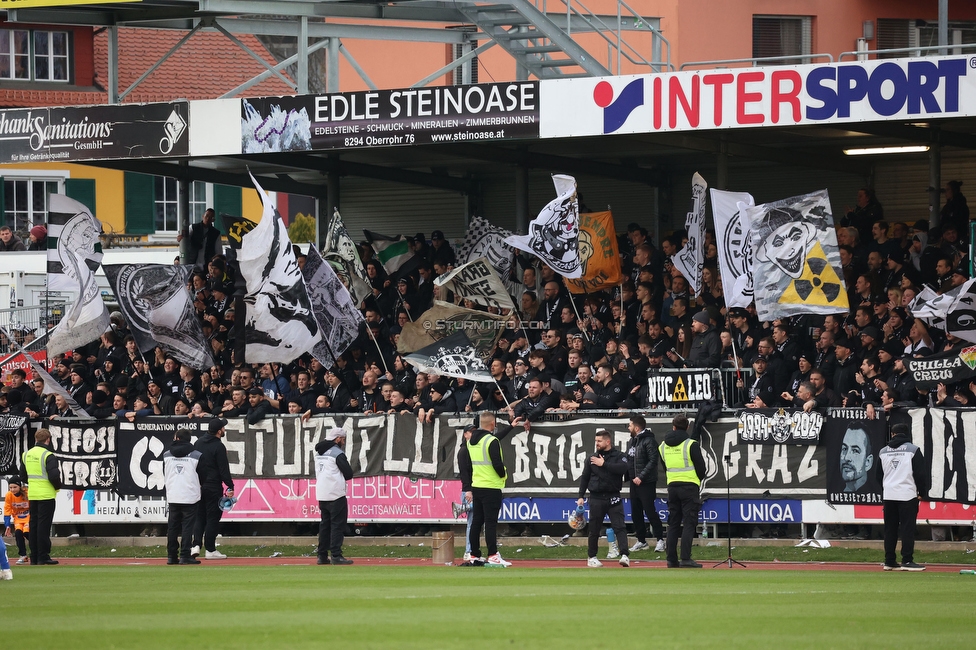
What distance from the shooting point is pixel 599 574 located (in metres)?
18.4

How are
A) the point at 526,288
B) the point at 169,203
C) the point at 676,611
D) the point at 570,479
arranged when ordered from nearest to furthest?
the point at 676,611 → the point at 570,479 → the point at 526,288 → the point at 169,203

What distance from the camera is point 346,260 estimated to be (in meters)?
27.3

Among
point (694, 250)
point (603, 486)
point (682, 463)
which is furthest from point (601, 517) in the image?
point (694, 250)

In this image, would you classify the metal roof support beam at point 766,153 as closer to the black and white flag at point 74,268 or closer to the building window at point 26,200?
the black and white flag at point 74,268

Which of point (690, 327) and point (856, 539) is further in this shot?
point (690, 327)

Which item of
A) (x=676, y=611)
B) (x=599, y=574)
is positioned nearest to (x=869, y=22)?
(x=599, y=574)

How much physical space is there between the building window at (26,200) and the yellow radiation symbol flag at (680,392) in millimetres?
31901

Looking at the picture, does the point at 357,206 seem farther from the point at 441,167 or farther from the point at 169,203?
the point at 169,203

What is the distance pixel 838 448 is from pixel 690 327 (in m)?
3.36

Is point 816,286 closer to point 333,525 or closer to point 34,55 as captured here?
point 333,525

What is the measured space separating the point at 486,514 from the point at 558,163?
1049cm

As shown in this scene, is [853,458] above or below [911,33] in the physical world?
below

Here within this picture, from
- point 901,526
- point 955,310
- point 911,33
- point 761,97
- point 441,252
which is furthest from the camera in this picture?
point 911,33

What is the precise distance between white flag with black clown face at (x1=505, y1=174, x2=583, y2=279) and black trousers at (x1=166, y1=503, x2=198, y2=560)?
6101 mm
